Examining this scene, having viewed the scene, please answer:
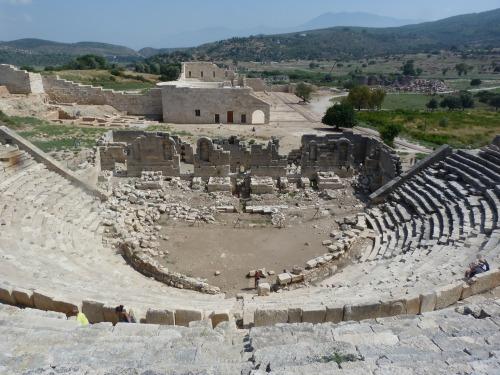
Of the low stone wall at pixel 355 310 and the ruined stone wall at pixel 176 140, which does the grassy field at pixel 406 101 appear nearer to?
the ruined stone wall at pixel 176 140

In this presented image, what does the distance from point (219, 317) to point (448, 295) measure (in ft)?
16.4

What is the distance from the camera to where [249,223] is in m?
18.5

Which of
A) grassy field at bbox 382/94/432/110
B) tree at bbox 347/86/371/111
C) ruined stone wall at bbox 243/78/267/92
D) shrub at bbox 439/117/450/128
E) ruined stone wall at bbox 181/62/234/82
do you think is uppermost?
ruined stone wall at bbox 181/62/234/82

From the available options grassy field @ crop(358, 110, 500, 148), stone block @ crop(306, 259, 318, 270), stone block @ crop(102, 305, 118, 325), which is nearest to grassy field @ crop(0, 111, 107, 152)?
→ stone block @ crop(306, 259, 318, 270)

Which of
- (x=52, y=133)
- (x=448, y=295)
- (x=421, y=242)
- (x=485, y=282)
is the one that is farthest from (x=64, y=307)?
(x=52, y=133)

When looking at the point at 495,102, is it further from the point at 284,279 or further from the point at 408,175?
the point at 284,279

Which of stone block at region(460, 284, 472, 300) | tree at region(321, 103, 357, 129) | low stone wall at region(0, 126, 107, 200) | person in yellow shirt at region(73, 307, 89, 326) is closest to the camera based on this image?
person in yellow shirt at region(73, 307, 89, 326)

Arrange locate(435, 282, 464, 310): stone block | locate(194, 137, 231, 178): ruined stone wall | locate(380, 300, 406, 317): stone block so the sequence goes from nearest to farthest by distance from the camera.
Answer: locate(380, 300, 406, 317): stone block, locate(435, 282, 464, 310): stone block, locate(194, 137, 231, 178): ruined stone wall

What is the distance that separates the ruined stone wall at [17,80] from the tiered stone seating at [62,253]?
28.7 meters

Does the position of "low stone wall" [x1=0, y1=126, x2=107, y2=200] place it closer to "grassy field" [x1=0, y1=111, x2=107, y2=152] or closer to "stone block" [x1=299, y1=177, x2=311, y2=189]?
"grassy field" [x1=0, y1=111, x2=107, y2=152]

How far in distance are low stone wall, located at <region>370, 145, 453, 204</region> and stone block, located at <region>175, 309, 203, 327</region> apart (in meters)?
13.8

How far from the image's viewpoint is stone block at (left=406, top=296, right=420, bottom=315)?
8305 millimetres

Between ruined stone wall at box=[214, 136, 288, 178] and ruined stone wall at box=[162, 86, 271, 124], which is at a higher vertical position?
ruined stone wall at box=[162, 86, 271, 124]

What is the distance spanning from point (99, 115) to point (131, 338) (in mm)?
38985
